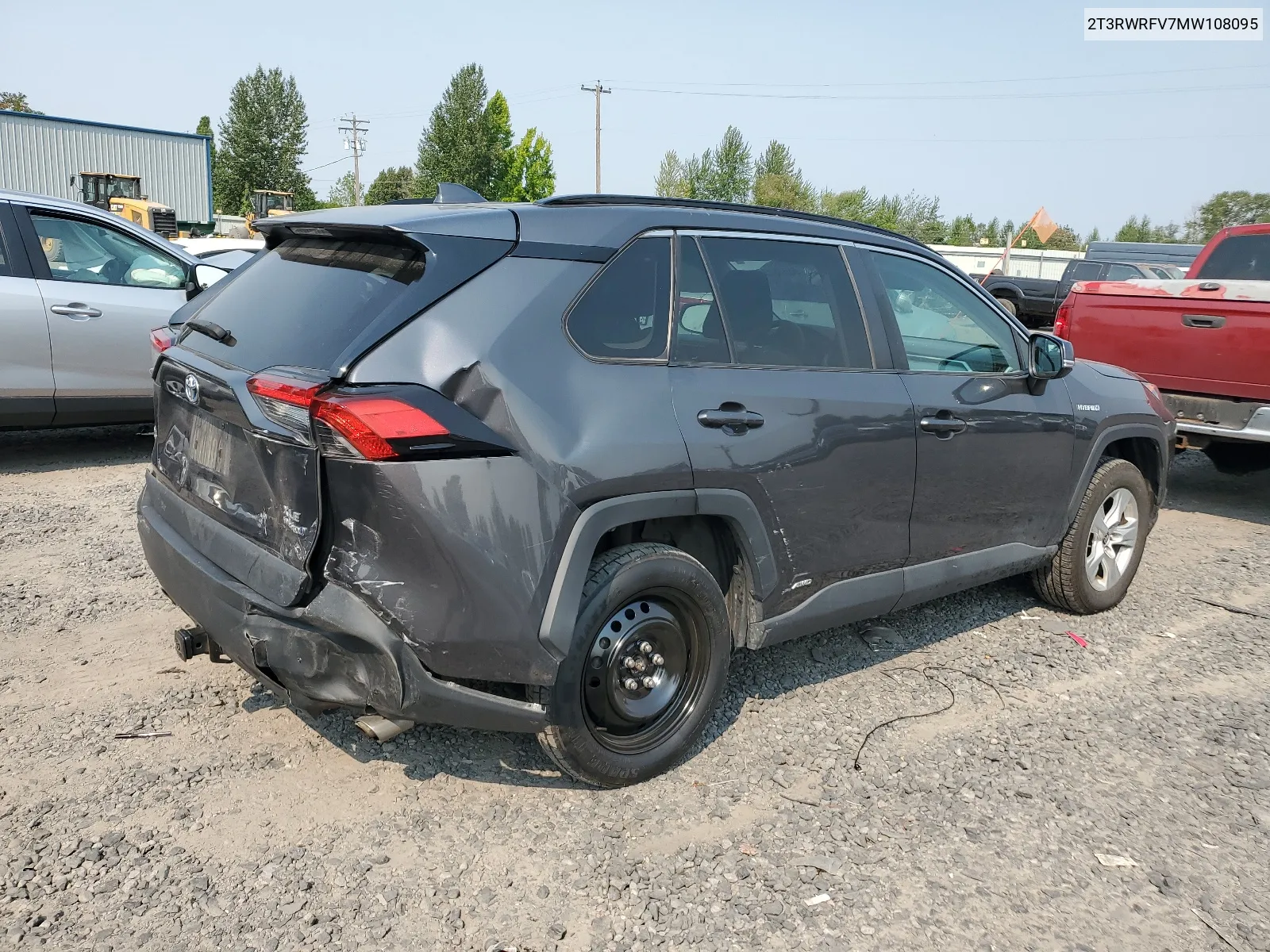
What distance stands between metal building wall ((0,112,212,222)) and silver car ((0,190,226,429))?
37.4 meters

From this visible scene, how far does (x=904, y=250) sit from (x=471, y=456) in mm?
2309

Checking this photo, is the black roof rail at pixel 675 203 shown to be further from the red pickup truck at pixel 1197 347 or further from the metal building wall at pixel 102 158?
the metal building wall at pixel 102 158

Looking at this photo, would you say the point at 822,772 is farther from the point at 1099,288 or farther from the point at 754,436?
the point at 1099,288

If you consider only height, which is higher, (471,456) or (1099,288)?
(1099,288)

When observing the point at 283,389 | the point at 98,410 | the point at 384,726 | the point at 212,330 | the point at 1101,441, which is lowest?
the point at 384,726

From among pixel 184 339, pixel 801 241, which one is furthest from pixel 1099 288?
pixel 184 339

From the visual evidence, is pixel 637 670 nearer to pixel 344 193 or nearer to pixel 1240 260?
pixel 1240 260

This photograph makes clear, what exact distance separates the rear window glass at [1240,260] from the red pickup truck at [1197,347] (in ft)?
7.13

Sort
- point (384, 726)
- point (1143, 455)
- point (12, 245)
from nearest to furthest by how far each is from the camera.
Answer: point (384, 726)
point (1143, 455)
point (12, 245)

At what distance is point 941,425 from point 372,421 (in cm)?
229

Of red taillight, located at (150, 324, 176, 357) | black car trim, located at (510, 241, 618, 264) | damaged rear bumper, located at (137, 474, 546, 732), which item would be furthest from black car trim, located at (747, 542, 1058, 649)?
red taillight, located at (150, 324, 176, 357)

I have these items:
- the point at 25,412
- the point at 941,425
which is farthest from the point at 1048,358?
the point at 25,412

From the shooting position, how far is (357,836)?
2982 mm

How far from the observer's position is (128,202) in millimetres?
30516
